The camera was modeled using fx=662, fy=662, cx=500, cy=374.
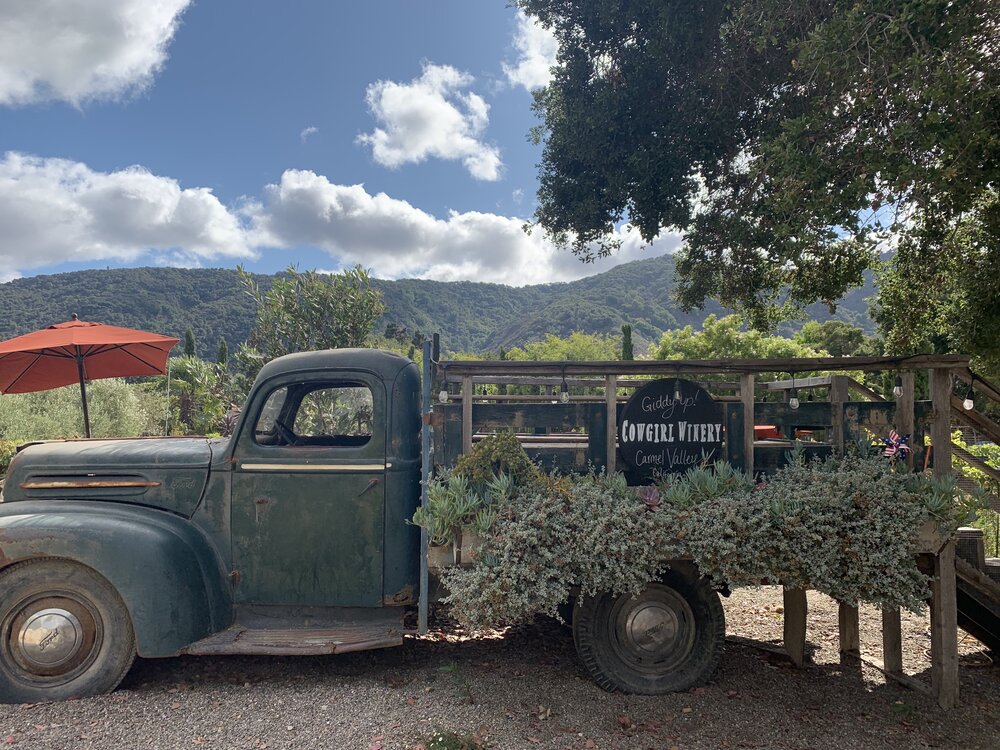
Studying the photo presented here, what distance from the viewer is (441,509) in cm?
371

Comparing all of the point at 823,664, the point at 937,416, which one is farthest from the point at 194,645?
the point at 937,416

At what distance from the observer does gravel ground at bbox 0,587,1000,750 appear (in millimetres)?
3398

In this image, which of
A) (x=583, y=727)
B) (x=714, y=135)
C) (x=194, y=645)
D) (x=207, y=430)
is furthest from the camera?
(x=207, y=430)

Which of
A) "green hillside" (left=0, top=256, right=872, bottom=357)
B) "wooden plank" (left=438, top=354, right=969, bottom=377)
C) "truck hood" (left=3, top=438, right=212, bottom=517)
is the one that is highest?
"green hillside" (left=0, top=256, right=872, bottom=357)

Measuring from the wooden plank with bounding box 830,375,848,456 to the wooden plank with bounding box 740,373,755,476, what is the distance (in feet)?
1.82

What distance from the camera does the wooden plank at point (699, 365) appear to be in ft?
13.0

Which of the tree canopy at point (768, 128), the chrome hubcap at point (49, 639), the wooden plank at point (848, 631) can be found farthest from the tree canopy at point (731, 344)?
the chrome hubcap at point (49, 639)

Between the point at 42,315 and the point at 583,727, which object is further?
the point at 42,315

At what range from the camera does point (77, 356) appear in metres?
6.68

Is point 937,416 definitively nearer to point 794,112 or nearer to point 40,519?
point 794,112

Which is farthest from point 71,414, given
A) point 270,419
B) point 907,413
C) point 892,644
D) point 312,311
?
point 907,413

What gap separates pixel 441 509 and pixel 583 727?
138cm

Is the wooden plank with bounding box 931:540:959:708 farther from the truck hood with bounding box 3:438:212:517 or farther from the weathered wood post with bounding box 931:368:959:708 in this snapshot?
the truck hood with bounding box 3:438:212:517

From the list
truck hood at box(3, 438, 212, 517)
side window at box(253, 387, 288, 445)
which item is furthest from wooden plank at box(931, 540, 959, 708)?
truck hood at box(3, 438, 212, 517)
